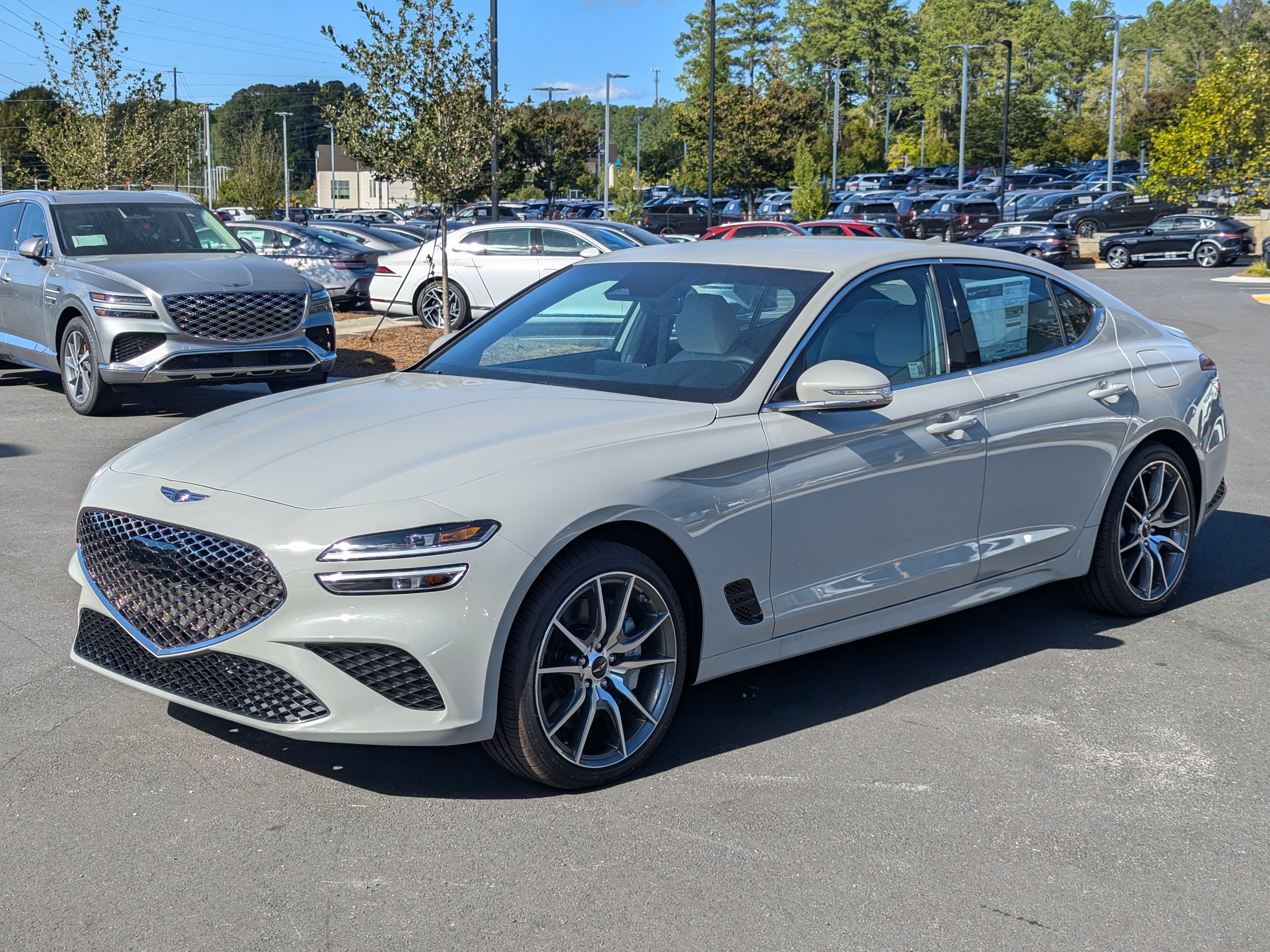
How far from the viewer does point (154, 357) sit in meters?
10.8

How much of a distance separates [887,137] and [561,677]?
106107 millimetres

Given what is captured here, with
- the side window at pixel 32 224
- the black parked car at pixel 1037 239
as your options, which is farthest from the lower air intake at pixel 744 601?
the black parked car at pixel 1037 239

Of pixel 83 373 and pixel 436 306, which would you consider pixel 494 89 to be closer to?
pixel 436 306

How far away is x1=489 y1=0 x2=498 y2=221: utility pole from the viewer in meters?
17.3

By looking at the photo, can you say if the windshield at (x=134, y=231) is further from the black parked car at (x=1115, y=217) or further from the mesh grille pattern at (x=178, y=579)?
the black parked car at (x=1115, y=217)

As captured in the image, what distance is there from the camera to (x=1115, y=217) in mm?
47969

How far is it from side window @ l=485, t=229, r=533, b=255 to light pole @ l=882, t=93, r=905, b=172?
8257cm

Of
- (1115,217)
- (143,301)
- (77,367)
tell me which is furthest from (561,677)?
(1115,217)

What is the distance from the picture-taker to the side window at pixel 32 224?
1203 centimetres

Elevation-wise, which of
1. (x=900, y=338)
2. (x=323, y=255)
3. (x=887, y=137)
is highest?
(x=887, y=137)

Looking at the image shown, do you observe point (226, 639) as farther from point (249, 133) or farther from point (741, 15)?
point (741, 15)

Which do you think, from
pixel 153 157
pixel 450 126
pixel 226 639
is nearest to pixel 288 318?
pixel 450 126

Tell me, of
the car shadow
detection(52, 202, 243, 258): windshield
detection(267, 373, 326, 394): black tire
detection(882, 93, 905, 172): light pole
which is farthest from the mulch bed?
detection(882, 93, 905, 172): light pole

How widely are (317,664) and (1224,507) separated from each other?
6.23 m
